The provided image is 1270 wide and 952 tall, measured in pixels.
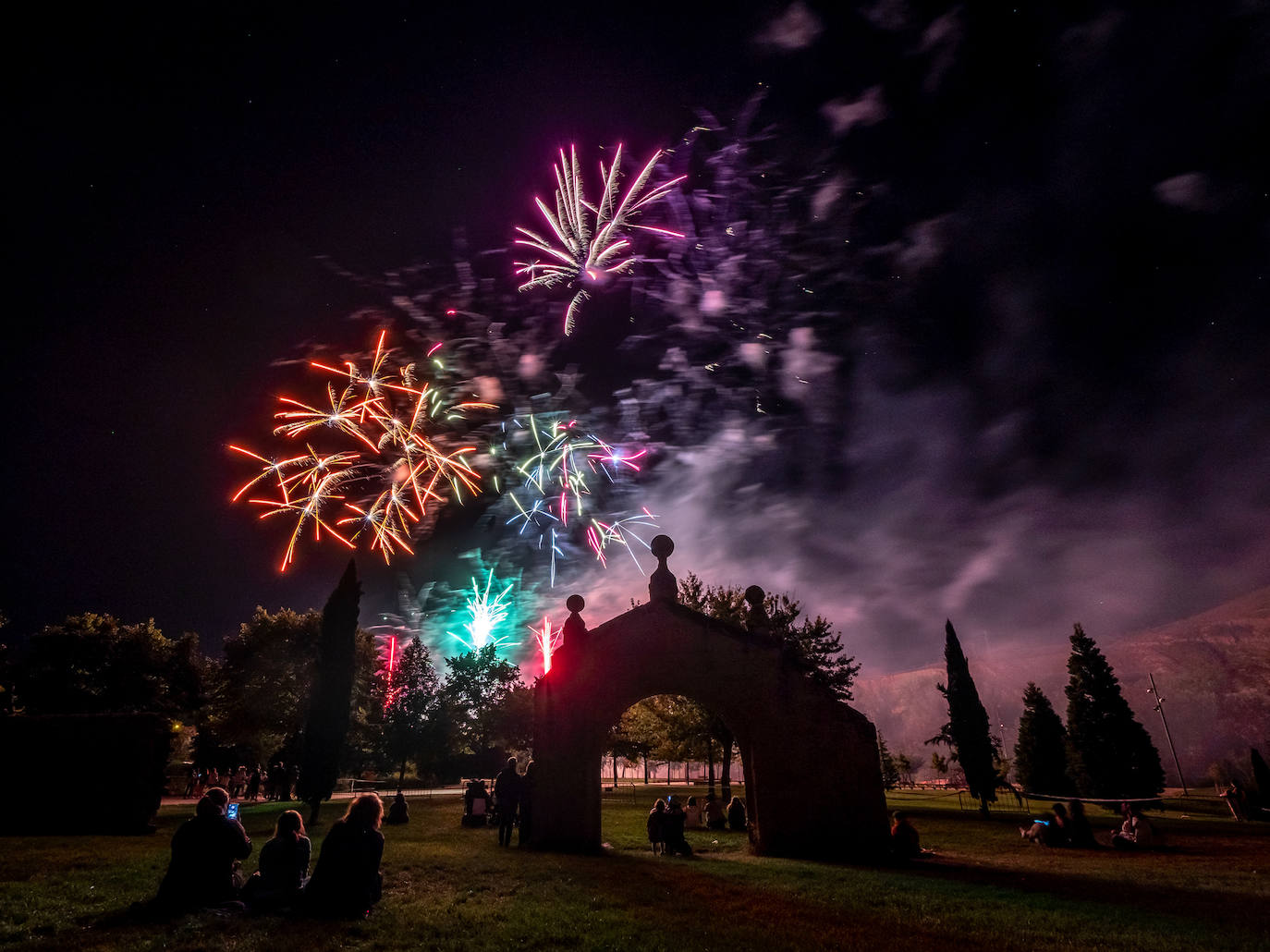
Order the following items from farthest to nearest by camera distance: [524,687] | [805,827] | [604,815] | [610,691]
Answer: [524,687] → [604,815] → [610,691] → [805,827]

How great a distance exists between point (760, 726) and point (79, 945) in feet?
49.1

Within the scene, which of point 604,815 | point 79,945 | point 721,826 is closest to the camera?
point 79,945

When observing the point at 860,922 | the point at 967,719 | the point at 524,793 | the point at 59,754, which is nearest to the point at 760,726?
the point at 524,793

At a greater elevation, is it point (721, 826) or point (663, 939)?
point (663, 939)

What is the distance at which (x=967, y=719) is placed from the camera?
46.3 metres

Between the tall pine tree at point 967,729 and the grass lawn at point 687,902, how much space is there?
2807 centimetres

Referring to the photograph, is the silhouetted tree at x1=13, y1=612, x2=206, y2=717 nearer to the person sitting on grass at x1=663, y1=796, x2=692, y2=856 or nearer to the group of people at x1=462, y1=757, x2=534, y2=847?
the group of people at x1=462, y1=757, x2=534, y2=847

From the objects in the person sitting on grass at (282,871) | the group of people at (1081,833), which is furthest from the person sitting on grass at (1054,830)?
the person sitting on grass at (282,871)

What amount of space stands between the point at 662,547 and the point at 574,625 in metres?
4.08

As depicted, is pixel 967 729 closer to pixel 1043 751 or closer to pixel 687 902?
pixel 1043 751

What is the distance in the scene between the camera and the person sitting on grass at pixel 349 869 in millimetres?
8148

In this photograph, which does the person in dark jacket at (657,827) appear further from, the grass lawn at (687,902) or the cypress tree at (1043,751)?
the cypress tree at (1043,751)

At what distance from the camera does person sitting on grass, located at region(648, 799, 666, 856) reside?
16.8 meters

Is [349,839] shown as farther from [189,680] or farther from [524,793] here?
[189,680]
